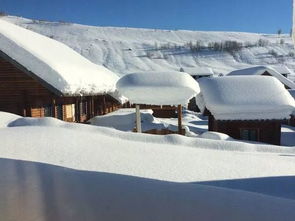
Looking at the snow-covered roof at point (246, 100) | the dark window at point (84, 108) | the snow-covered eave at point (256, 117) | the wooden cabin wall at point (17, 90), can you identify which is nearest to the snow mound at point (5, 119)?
the wooden cabin wall at point (17, 90)

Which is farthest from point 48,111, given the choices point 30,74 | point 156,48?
point 156,48

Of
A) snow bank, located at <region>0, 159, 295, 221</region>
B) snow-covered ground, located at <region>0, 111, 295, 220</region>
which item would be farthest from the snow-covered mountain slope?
snow bank, located at <region>0, 159, 295, 221</region>

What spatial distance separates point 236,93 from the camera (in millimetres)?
14055

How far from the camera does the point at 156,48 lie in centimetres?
7406

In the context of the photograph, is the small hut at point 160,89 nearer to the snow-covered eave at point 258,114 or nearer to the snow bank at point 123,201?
the snow-covered eave at point 258,114

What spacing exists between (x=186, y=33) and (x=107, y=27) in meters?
20.6

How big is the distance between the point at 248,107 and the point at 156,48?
204ft

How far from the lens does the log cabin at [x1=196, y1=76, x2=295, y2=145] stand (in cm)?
1347

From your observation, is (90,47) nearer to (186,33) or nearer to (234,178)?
(186,33)

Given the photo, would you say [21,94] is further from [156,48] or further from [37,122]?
[156,48]

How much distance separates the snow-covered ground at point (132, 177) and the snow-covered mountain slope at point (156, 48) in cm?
4817

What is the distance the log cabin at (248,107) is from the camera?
44.2ft

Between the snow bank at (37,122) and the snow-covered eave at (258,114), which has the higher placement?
the snow bank at (37,122)

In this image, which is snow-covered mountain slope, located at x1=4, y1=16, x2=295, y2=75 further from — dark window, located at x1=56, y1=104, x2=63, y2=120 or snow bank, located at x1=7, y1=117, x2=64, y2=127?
snow bank, located at x1=7, y1=117, x2=64, y2=127
